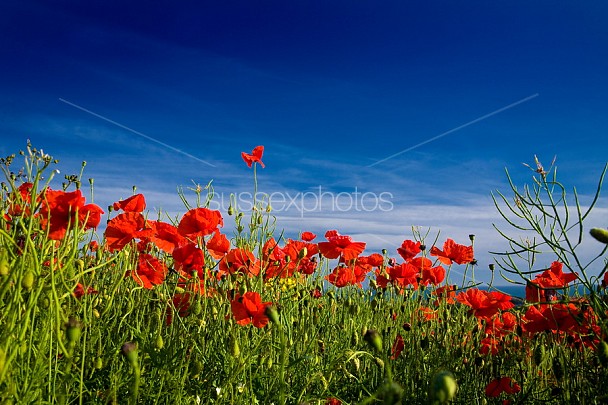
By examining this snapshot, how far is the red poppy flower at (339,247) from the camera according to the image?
279 cm

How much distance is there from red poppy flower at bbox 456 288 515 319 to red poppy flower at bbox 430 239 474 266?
0.39 metres

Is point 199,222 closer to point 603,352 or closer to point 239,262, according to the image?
point 239,262

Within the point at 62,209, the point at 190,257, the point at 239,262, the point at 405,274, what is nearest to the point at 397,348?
the point at 405,274

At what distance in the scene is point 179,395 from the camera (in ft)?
5.79

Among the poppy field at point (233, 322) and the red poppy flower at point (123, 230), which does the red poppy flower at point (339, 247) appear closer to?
the poppy field at point (233, 322)

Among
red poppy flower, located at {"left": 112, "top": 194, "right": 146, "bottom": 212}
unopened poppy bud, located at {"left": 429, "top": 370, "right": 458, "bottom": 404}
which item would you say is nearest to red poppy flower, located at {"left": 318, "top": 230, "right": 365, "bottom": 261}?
red poppy flower, located at {"left": 112, "top": 194, "right": 146, "bottom": 212}

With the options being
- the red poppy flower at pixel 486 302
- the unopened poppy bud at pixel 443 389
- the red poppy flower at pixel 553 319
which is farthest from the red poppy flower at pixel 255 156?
the unopened poppy bud at pixel 443 389

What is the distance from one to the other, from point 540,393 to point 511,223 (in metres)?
0.97

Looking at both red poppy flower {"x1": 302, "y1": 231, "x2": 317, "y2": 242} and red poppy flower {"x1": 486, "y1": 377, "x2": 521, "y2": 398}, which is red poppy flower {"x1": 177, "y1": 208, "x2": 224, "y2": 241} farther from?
red poppy flower {"x1": 486, "y1": 377, "x2": 521, "y2": 398}

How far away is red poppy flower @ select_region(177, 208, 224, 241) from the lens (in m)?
2.19

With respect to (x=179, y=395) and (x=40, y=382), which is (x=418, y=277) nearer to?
(x=179, y=395)

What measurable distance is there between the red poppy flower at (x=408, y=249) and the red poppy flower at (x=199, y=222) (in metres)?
1.36

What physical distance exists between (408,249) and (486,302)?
0.65 meters

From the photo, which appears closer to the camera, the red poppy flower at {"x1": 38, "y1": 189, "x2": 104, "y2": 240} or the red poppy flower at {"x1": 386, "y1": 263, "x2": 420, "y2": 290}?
the red poppy flower at {"x1": 38, "y1": 189, "x2": 104, "y2": 240}
